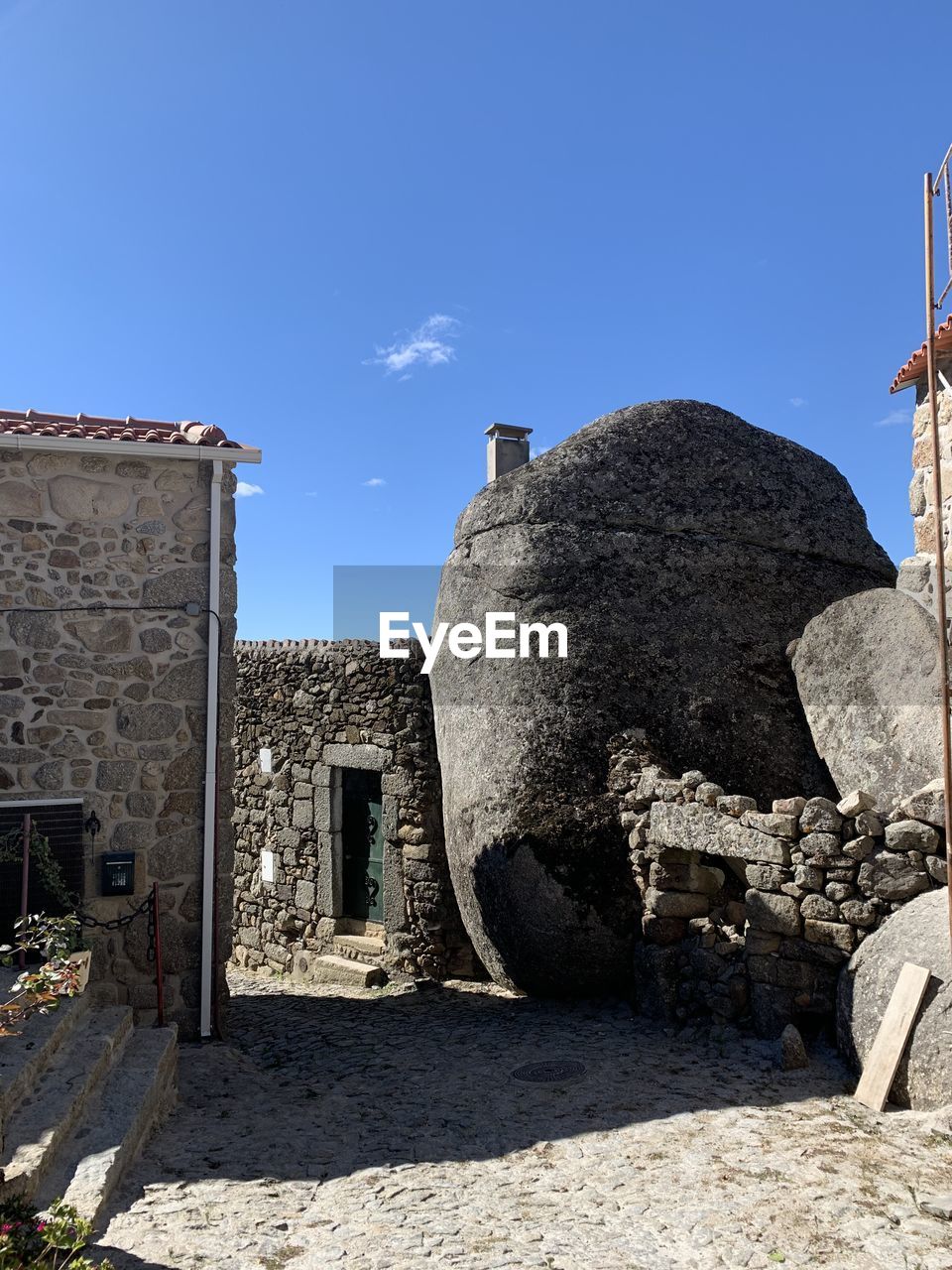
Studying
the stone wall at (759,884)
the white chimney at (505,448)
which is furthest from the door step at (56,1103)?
the white chimney at (505,448)

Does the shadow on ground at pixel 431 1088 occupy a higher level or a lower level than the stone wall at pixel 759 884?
lower

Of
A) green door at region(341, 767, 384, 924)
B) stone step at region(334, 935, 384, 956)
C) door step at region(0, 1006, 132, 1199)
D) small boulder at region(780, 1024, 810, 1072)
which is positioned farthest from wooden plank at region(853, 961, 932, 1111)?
green door at region(341, 767, 384, 924)

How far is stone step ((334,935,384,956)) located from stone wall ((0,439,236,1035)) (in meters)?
2.84

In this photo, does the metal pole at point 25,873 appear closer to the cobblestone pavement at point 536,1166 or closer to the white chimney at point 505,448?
the cobblestone pavement at point 536,1166

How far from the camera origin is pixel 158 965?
20.7ft

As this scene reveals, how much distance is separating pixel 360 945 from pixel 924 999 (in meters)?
5.87

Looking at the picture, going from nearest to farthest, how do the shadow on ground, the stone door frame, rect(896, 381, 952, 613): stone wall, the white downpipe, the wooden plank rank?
the shadow on ground → the wooden plank → rect(896, 381, 952, 613): stone wall → the white downpipe → the stone door frame

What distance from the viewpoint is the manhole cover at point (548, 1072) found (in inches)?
212

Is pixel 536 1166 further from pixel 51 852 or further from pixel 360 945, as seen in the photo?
pixel 360 945

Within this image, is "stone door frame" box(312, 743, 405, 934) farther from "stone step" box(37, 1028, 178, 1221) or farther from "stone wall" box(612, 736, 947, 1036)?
"stone step" box(37, 1028, 178, 1221)

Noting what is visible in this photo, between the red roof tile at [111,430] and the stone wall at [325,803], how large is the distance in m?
2.95

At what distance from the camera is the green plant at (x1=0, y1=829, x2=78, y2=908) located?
242 inches

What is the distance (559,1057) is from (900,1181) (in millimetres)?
2320

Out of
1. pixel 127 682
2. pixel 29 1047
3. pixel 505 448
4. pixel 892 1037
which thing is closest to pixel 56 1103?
pixel 29 1047
